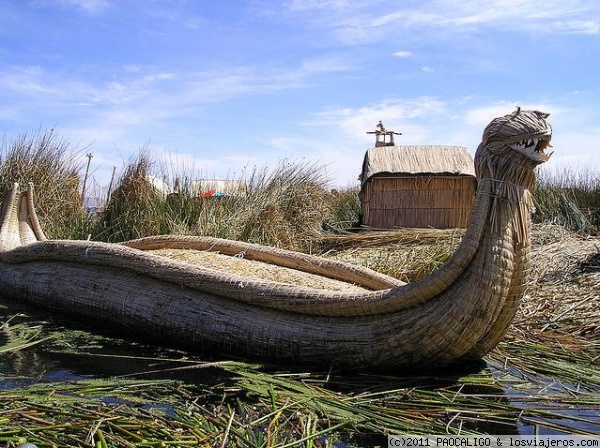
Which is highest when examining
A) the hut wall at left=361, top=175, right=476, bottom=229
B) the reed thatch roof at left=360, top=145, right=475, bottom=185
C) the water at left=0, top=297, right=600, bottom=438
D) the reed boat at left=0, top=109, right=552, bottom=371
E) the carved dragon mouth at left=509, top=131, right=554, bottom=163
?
the reed thatch roof at left=360, top=145, right=475, bottom=185

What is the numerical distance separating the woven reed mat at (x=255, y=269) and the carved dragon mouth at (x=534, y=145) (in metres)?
1.69

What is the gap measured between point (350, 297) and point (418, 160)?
8.56 meters

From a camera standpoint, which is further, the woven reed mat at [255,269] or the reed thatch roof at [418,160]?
the reed thatch roof at [418,160]

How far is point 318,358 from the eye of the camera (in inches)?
129

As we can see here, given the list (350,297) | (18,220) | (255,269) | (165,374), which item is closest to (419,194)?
(18,220)

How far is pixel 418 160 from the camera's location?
11445mm

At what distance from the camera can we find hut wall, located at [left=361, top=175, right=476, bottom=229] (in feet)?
36.3

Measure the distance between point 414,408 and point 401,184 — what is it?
Result: 28.3 ft

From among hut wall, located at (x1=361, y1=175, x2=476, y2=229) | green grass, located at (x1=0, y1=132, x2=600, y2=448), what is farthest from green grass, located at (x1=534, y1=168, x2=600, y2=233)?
green grass, located at (x1=0, y1=132, x2=600, y2=448)

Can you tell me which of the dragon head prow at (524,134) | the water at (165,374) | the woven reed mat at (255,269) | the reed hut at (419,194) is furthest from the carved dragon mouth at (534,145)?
the reed hut at (419,194)

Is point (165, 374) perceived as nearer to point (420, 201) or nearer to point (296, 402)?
point (296, 402)

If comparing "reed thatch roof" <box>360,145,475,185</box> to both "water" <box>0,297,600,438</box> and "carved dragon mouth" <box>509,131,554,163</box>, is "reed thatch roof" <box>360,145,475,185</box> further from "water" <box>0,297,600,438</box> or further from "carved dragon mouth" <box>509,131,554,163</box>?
"carved dragon mouth" <box>509,131,554,163</box>

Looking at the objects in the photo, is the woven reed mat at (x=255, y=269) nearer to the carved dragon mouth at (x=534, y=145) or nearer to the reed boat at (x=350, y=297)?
the reed boat at (x=350, y=297)

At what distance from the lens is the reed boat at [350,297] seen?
288 cm
